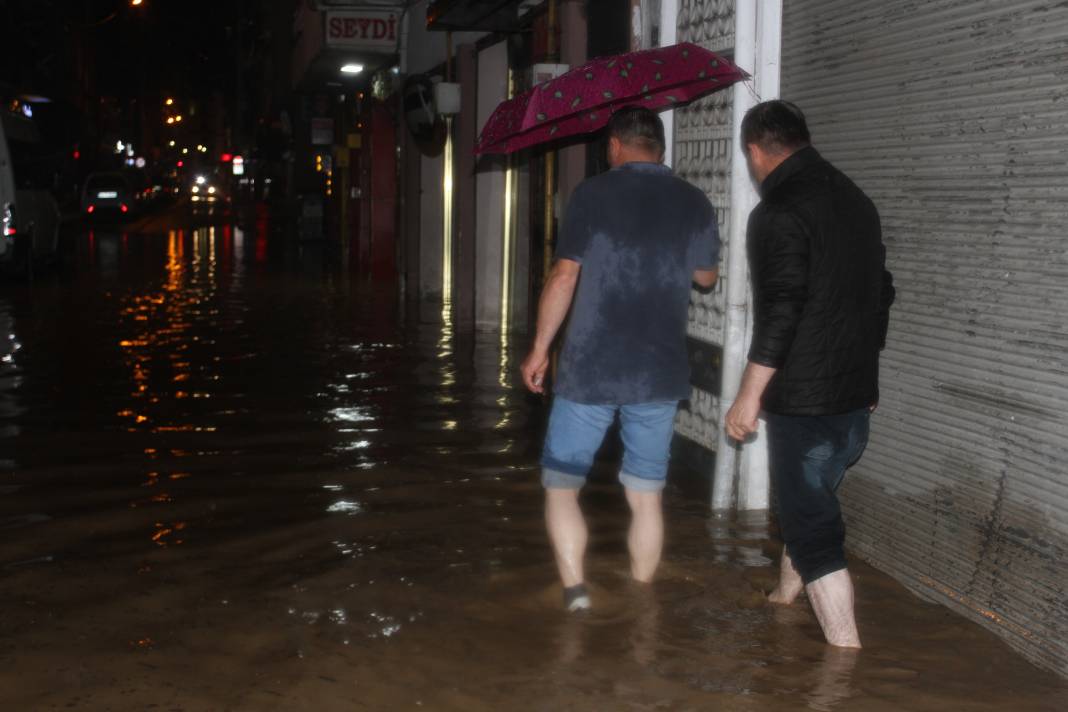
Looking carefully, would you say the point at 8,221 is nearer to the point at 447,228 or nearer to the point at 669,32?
the point at 447,228

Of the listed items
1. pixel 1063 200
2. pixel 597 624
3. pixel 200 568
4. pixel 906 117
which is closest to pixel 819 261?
pixel 1063 200

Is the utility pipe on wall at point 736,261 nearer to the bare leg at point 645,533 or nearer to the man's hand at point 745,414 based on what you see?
the bare leg at point 645,533

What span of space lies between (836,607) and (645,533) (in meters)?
0.93

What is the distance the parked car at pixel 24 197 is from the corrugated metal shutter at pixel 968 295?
1496cm

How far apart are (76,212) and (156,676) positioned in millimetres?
51509

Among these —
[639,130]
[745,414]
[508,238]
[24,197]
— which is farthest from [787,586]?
[24,197]

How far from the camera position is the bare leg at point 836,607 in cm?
465

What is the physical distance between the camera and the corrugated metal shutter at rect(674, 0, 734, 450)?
6891 mm

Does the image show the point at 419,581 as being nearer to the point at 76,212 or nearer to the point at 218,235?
the point at 218,235

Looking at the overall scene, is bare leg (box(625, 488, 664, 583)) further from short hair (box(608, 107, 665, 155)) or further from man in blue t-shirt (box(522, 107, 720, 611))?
short hair (box(608, 107, 665, 155))

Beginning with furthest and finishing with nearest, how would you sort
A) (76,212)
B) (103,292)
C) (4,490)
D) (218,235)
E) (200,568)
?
1. (76,212)
2. (218,235)
3. (103,292)
4. (4,490)
5. (200,568)

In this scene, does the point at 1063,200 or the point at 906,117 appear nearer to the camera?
the point at 1063,200

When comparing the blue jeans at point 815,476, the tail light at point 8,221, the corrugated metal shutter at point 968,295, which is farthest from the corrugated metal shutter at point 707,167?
the tail light at point 8,221

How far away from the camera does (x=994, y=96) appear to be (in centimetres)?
475
